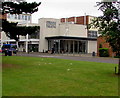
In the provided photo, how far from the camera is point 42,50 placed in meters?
60.5

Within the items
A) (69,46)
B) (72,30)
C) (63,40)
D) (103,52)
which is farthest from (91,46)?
(103,52)

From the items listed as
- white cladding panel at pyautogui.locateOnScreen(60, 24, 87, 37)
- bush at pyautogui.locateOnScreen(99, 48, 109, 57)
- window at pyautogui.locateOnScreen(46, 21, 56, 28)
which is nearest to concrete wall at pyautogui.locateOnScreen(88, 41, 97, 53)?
white cladding panel at pyautogui.locateOnScreen(60, 24, 87, 37)

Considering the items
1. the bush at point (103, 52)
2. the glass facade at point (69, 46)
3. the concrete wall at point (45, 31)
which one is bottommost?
the bush at point (103, 52)

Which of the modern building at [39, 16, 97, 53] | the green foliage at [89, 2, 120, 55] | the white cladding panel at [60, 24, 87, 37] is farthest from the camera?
the white cladding panel at [60, 24, 87, 37]

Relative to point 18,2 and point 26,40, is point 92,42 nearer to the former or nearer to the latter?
point 26,40

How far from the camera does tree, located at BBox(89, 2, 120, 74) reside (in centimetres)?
1332

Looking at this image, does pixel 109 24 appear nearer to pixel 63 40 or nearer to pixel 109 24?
pixel 109 24

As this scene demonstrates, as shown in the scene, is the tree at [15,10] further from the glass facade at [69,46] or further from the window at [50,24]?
the window at [50,24]

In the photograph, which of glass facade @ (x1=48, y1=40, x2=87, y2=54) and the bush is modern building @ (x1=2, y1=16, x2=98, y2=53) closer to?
glass facade @ (x1=48, y1=40, x2=87, y2=54)

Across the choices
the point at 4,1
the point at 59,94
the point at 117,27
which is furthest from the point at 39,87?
the point at 4,1

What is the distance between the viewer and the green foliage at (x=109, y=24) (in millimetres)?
13317

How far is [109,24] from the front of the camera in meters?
13.9

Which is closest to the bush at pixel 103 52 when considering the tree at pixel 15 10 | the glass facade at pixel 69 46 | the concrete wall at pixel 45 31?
the glass facade at pixel 69 46

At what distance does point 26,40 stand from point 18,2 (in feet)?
137
